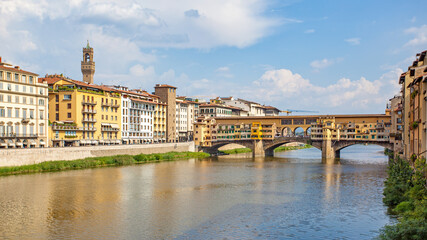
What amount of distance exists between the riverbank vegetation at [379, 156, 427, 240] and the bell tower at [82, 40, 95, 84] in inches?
3303

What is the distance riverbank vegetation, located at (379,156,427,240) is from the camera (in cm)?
1719

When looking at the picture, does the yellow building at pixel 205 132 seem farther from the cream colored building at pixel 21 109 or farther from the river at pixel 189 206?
the river at pixel 189 206

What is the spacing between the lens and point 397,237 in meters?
17.3

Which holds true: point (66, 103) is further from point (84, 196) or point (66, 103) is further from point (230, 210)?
point (230, 210)

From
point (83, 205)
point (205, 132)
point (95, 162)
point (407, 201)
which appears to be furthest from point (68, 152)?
point (407, 201)

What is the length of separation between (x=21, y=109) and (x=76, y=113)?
1267 centimetres

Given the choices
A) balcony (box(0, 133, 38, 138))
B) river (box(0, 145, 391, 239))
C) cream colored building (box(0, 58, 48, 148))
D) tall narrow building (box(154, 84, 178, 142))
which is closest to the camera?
river (box(0, 145, 391, 239))

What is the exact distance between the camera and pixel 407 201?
27016 mm

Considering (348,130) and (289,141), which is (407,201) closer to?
(348,130)

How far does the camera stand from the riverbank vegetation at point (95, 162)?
4831cm

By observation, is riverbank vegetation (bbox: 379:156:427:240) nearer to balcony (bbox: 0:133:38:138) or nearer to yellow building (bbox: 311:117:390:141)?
balcony (bbox: 0:133:38:138)

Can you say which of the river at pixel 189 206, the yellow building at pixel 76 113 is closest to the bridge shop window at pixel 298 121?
the yellow building at pixel 76 113

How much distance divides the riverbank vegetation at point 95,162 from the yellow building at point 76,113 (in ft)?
24.7

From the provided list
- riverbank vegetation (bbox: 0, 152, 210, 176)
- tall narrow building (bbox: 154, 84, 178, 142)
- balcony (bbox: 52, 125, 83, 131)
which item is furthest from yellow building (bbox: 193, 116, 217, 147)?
balcony (bbox: 52, 125, 83, 131)
